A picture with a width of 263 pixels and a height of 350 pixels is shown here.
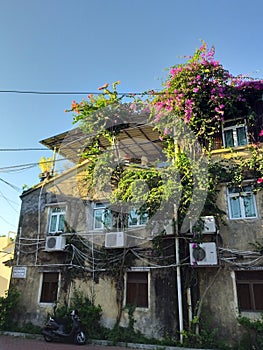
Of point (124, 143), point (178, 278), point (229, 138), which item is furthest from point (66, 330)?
point (229, 138)

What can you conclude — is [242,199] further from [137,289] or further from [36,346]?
[36,346]

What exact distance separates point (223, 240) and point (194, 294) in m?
1.73

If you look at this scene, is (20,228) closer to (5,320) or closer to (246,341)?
(5,320)

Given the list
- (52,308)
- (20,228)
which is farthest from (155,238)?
(20,228)

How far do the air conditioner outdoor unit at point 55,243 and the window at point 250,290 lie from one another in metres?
5.76

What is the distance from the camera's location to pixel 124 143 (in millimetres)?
11422

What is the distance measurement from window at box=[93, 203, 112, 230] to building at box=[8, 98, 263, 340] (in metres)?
0.04

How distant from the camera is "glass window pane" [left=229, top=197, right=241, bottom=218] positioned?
26.5ft

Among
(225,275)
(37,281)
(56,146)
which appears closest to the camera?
(225,275)

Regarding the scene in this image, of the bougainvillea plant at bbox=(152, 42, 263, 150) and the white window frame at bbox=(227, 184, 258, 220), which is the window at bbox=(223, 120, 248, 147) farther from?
the white window frame at bbox=(227, 184, 258, 220)

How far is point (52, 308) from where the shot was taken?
9203 mm

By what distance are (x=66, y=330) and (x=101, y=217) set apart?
12.1 ft

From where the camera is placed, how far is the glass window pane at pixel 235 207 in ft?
26.5

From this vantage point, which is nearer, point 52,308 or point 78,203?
point 52,308
